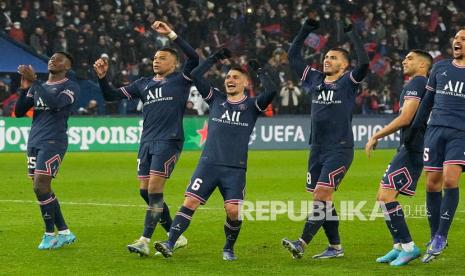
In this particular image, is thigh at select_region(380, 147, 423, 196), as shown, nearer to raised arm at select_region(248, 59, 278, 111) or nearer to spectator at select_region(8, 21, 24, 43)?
raised arm at select_region(248, 59, 278, 111)

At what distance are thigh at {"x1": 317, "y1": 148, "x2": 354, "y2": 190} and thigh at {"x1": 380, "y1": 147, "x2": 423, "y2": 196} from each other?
45 centimetres

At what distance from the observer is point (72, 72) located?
98.2 feet

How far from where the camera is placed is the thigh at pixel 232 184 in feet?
34.2

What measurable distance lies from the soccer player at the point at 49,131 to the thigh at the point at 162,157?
1.16 meters

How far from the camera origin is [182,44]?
11172 mm

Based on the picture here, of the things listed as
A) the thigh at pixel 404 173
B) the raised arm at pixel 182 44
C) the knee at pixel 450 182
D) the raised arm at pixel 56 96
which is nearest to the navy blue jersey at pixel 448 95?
Answer: the thigh at pixel 404 173

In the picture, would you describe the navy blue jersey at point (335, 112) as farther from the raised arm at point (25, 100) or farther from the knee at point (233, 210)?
the raised arm at point (25, 100)

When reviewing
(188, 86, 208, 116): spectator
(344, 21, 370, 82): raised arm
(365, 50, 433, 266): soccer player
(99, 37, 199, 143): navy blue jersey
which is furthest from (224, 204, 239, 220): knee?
(188, 86, 208, 116): spectator

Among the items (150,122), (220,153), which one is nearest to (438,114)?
(220,153)

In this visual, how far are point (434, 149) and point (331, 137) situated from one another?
3.55 feet

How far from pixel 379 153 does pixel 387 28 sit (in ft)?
30.5

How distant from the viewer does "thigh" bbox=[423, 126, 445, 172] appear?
33.9ft

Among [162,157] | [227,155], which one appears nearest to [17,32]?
[162,157]

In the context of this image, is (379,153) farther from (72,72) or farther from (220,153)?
(220,153)
